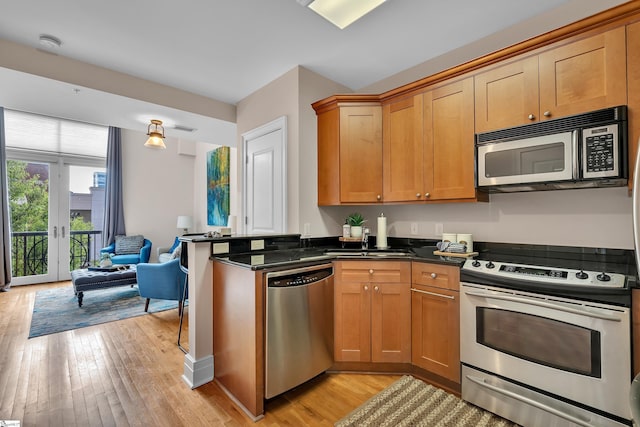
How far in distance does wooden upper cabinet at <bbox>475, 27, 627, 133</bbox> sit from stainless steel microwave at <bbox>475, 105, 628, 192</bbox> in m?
0.09

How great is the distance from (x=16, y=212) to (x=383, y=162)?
6.70 meters

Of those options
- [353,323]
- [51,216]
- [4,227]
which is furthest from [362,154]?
[51,216]

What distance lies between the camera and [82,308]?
4090mm

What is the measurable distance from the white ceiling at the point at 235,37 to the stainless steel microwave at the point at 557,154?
0.94 m

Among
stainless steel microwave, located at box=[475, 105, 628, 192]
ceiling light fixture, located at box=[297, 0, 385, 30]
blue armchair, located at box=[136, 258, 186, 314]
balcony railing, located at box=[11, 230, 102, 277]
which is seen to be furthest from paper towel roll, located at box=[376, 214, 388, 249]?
balcony railing, located at box=[11, 230, 102, 277]

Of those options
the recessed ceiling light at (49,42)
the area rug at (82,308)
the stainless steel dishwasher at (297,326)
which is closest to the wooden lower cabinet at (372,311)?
the stainless steel dishwasher at (297,326)

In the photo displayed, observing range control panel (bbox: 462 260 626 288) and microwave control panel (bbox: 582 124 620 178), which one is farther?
microwave control panel (bbox: 582 124 620 178)

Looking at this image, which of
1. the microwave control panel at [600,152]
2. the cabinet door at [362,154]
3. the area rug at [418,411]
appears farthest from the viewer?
the cabinet door at [362,154]

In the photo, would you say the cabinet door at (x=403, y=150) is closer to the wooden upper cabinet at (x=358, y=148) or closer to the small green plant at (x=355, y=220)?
the wooden upper cabinet at (x=358, y=148)

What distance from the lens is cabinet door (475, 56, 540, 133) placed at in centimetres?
203

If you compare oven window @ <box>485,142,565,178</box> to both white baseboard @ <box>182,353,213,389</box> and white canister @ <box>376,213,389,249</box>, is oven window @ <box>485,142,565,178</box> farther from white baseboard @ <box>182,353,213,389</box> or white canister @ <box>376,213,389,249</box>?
white baseboard @ <box>182,353,213,389</box>

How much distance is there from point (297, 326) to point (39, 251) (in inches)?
250

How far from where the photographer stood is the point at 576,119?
183 cm

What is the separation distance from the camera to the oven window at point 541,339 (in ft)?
5.05
